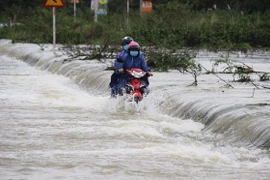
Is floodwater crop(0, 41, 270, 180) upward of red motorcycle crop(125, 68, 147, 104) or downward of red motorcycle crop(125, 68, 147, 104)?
downward

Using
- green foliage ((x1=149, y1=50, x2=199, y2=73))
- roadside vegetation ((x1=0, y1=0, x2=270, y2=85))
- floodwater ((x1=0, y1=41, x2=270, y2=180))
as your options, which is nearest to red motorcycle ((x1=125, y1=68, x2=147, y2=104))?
floodwater ((x1=0, y1=41, x2=270, y2=180))

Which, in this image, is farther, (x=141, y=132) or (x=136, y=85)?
(x=136, y=85)

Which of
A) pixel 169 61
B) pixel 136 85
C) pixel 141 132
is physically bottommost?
pixel 141 132

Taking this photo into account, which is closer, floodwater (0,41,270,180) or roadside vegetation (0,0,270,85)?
floodwater (0,41,270,180)

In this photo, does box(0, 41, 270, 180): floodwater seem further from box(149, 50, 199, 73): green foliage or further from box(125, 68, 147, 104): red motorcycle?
box(149, 50, 199, 73): green foliage

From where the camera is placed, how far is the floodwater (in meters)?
8.96

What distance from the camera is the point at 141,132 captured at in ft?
37.6

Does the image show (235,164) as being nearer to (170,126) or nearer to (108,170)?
(108,170)

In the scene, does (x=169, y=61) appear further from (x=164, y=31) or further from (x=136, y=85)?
(x=164, y=31)

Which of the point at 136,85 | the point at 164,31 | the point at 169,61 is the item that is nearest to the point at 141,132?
the point at 136,85

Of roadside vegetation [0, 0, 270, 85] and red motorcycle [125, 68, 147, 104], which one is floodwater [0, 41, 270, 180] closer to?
red motorcycle [125, 68, 147, 104]

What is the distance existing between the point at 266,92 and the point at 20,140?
5.05 metres

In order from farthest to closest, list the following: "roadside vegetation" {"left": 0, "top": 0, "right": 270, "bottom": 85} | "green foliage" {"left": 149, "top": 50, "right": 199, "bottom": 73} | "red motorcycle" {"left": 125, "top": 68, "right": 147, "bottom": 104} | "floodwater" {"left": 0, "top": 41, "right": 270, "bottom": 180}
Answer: "roadside vegetation" {"left": 0, "top": 0, "right": 270, "bottom": 85} → "green foliage" {"left": 149, "top": 50, "right": 199, "bottom": 73} → "red motorcycle" {"left": 125, "top": 68, "right": 147, "bottom": 104} → "floodwater" {"left": 0, "top": 41, "right": 270, "bottom": 180}

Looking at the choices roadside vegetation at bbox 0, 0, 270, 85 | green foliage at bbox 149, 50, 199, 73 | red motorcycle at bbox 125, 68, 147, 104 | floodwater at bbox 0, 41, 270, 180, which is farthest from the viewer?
roadside vegetation at bbox 0, 0, 270, 85
